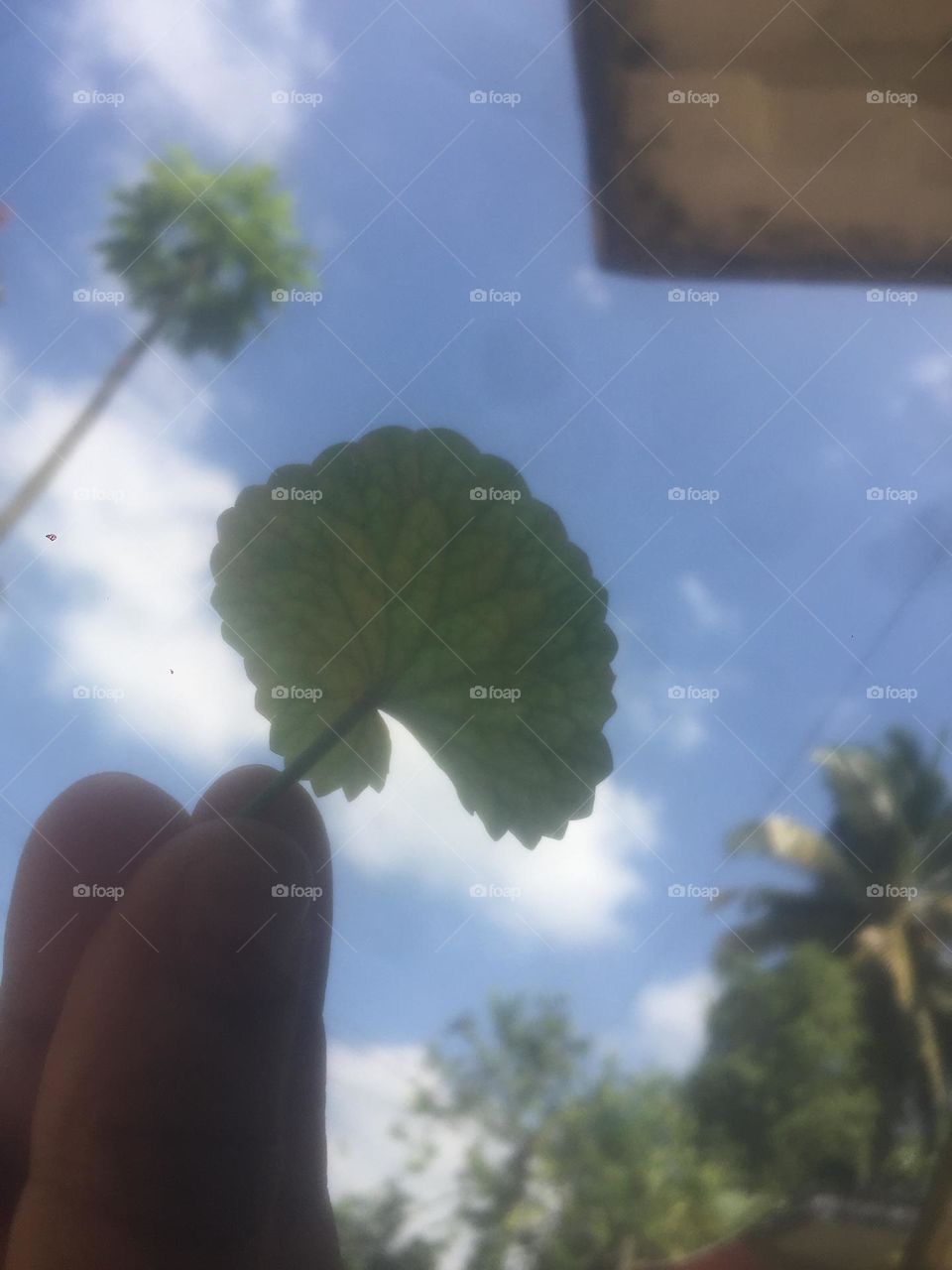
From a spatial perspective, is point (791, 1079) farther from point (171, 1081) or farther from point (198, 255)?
point (198, 255)

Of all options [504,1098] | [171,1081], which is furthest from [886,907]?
[171,1081]

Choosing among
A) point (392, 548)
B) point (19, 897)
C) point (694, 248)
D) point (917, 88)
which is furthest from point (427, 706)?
point (917, 88)

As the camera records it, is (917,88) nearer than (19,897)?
No

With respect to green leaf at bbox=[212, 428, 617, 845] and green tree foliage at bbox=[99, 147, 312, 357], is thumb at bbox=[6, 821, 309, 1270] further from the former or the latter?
green tree foliage at bbox=[99, 147, 312, 357]

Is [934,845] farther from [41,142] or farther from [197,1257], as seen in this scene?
[41,142]

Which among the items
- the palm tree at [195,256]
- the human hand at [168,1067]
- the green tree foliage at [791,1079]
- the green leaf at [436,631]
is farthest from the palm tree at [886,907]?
the palm tree at [195,256]

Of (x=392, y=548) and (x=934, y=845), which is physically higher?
(x=392, y=548)

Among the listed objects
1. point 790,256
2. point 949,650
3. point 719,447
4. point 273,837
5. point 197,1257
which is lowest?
point 197,1257
